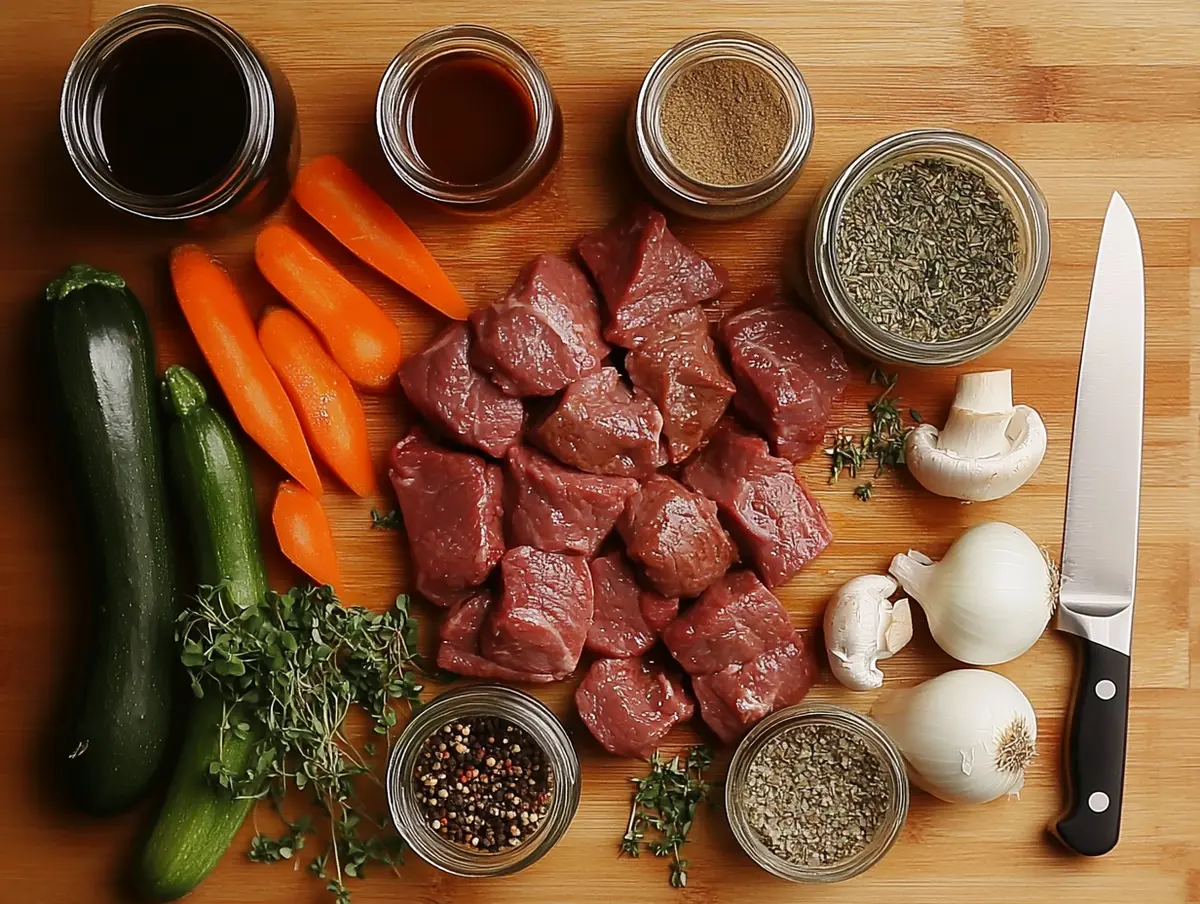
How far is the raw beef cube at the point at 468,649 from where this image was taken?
6.67 feet

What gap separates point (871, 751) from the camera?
1973 millimetres

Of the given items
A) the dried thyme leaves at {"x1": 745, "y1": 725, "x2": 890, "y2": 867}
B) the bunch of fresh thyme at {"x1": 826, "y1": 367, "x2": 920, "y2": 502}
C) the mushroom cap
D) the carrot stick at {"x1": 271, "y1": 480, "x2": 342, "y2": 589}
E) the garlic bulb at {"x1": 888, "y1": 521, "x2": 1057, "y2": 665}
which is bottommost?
the dried thyme leaves at {"x1": 745, "y1": 725, "x2": 890, "y2": 867}

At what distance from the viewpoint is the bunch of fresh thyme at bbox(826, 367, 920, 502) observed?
6.88 feet

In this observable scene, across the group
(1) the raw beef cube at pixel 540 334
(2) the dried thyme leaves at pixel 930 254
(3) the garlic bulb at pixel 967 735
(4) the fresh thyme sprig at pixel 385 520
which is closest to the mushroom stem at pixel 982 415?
(2) the dried thyme leaves at pixel 930 254

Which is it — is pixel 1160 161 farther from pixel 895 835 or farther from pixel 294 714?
pixel 294 714

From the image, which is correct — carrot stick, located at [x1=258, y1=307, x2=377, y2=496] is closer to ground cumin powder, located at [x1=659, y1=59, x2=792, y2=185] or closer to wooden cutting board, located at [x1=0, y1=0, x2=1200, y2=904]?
wooden cutting board, located at [x1=0, y1=0, x2=1200, y2=904]

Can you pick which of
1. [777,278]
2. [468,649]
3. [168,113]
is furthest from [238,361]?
[777,278]

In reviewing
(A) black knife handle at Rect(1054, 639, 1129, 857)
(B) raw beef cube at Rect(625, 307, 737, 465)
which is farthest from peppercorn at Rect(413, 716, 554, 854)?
(A) black knife handle at Rect(1054, 639, 1129, 857)

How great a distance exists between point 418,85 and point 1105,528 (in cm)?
150

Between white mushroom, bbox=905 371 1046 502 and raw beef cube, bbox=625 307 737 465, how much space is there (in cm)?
40

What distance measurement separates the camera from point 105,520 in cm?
196

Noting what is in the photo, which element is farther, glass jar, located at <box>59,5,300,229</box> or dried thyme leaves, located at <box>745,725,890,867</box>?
dried thyme leaves, located at <box>745,725,890,867</box>

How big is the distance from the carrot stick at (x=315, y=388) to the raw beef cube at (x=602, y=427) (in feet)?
1.16

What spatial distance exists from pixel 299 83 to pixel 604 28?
0.58 m
